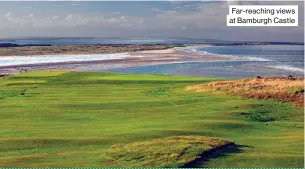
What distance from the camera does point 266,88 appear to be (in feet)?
134

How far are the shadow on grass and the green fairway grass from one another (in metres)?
0.05

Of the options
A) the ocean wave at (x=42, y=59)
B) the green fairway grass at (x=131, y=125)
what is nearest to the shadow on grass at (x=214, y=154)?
the green fairway grass at (x=131, y=125)

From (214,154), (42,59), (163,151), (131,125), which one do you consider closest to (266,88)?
(131,125)

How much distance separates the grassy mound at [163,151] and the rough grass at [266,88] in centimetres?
1559

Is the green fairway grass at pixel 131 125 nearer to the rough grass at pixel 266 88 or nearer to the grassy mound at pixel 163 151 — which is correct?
the grassy mound at pixel 163 151

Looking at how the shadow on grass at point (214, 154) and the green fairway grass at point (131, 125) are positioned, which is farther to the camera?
the green fairway grass at point (131, 125)

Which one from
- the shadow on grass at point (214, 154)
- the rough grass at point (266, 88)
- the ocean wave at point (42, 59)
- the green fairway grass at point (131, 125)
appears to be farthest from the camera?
the ocean wave at point (42, 59)

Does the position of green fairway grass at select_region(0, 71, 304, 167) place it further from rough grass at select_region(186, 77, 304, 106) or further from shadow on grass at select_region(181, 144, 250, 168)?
rough grass at select_region(186, 77, 304, 106)

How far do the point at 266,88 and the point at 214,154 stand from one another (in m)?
20.9

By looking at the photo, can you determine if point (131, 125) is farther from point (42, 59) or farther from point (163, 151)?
point (42, 59)

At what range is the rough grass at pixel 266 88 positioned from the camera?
3766cm

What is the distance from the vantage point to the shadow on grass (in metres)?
19.9

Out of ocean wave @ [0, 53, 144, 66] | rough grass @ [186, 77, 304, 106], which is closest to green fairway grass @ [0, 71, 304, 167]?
rough grass @ [186, 77, 304, 106]

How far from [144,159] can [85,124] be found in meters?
9.00
